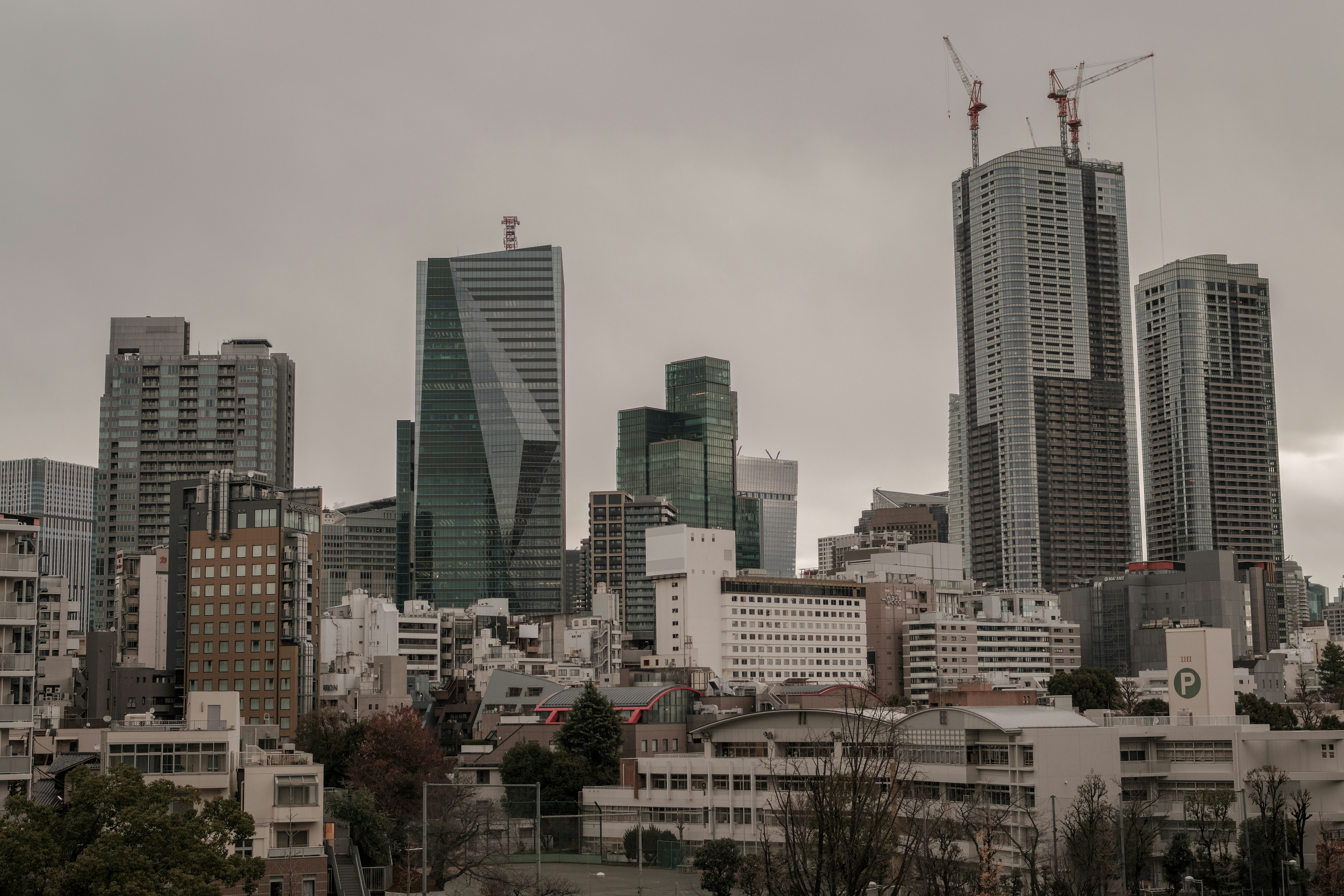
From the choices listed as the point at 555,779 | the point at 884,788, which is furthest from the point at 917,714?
the point at 884,788

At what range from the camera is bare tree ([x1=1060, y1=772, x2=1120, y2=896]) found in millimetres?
73125

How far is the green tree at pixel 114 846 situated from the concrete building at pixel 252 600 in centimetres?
10100

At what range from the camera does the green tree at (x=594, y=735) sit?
12144 cm

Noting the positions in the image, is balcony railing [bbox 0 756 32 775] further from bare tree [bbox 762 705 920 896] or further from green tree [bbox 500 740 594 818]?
green tree [bbox 500 740 594 818]

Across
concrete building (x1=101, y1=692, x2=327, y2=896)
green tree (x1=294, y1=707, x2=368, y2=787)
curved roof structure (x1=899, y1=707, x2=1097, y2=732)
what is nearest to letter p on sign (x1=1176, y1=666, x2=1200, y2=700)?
curved roof structure (x1=899, y1=707, x2=1097, y2=732)

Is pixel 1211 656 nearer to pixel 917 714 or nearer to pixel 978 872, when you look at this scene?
pixel 917 714

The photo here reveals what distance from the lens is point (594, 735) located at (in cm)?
12200

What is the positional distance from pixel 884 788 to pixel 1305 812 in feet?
198

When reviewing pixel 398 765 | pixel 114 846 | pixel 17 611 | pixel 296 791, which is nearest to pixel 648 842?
pixel 398 765

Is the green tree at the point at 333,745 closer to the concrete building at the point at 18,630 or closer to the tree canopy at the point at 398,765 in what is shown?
the tree canopy at the point at 398,765

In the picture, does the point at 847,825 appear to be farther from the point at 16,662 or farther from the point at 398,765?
the point at 398,765

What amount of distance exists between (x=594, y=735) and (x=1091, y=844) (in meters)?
55.0

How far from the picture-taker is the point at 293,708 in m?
152

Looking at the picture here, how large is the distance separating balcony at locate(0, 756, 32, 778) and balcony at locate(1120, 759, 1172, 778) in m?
64.7
